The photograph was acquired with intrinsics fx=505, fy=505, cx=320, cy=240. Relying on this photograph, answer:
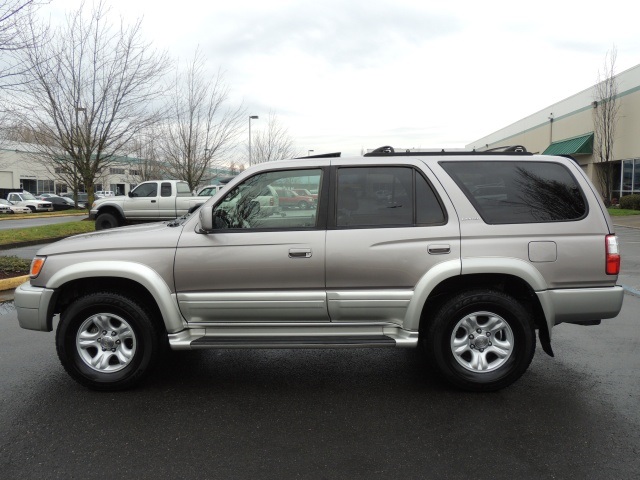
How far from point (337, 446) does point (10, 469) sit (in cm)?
190

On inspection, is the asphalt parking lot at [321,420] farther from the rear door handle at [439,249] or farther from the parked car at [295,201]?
the parked car at [295,201]

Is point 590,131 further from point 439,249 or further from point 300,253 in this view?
point 300,253

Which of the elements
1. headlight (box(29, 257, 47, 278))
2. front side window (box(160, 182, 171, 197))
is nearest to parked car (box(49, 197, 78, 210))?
front side window (box(160, 182, 171, 197))

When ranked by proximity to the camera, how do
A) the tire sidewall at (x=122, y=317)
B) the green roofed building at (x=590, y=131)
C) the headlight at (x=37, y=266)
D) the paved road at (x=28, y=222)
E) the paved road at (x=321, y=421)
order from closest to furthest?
the paved road at (x=321, y=421) → the tire sidewall at (x=122, y=317) → the headlight at (x=37, y=266) → the paved road at (x=28, y=222) → the green roofed building at (x=590, y=131)

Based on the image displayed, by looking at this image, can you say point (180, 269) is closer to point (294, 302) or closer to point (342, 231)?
point (294, 302)

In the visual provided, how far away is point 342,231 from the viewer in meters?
3.94

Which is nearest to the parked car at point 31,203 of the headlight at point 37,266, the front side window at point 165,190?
the front side window at point 165,190

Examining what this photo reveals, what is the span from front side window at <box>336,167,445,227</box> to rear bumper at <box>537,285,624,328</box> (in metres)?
1.04

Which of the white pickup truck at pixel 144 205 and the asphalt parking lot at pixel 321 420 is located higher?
the white pickup truck at pixel 144 205

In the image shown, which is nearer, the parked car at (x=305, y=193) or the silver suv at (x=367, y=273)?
the silver suv at (x=367, y=273)

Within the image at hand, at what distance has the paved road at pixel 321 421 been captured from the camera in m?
2.91

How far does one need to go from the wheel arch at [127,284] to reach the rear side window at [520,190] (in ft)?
8.08

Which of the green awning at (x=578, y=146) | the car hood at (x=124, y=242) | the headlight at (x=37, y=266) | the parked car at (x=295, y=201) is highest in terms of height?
the green awning at (x=578, y=146)

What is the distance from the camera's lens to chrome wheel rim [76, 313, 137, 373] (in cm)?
406
